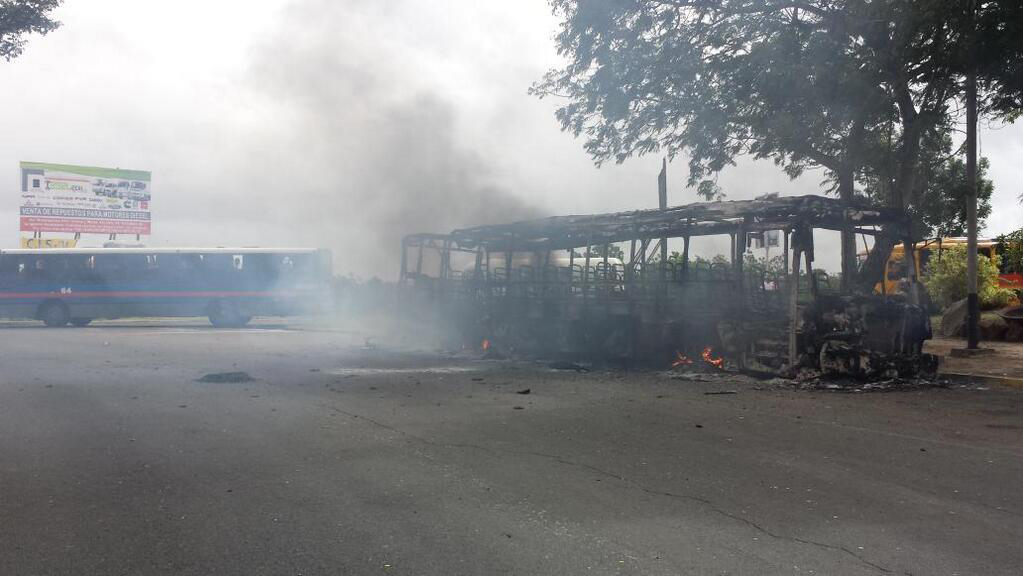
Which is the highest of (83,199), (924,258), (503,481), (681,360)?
(83,199)

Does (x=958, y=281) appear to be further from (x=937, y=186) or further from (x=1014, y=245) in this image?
(x=937, y=186)

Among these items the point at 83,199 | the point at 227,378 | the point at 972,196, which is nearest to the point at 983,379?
the point at 972,196

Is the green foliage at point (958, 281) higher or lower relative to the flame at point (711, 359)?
higher

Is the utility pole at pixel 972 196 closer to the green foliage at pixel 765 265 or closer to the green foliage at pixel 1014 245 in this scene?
the green foliage at pixel 1014 245

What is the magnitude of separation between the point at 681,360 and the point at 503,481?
8.14 m

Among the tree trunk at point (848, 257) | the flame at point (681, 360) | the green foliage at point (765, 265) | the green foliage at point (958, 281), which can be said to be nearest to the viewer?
the tree trunk at point (848, 257)

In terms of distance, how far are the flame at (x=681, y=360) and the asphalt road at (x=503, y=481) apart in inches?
104

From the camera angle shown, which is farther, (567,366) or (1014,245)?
(1014,245)

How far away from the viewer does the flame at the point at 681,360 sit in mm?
12828

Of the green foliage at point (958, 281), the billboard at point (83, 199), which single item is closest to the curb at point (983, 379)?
the green foliage at point (958, 281)

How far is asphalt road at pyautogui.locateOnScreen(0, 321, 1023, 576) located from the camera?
3.93 metres

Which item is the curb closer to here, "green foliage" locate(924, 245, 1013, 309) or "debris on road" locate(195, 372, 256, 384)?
"green foliage" locate(924, 245, 1013, 309)

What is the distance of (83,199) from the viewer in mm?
39469

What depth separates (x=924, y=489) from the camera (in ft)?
17.2
